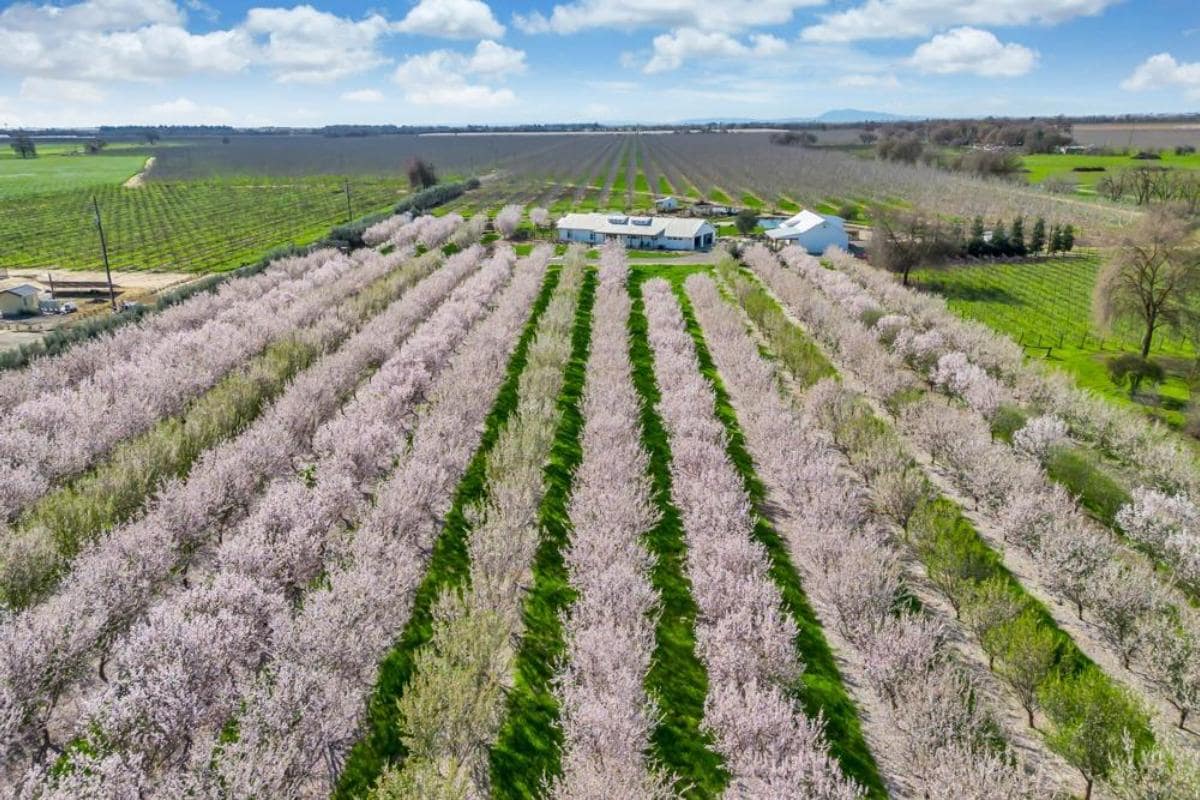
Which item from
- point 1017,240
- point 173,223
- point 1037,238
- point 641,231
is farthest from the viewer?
point 173,223

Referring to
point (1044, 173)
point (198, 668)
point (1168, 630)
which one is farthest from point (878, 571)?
point (1044, 173)

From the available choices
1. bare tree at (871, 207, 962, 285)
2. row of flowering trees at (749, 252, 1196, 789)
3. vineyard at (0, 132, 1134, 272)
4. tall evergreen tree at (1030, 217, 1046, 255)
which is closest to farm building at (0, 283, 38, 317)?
vineyard at (0, 132, 1134, 272)

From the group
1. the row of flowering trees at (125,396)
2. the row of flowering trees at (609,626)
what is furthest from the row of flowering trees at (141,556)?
the row of flowering trees at (609,626)

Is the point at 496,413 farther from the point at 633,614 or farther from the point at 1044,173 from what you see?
the point at 1044,173

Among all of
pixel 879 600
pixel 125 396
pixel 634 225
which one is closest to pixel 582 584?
pixel 879 600

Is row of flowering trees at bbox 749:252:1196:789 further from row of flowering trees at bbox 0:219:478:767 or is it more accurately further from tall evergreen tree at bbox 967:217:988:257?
tall evergreen tree at bbox 967:217:988:257

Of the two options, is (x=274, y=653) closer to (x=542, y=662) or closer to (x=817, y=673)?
(x=542, y=662)

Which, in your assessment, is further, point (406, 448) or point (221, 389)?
point (221, 389)
